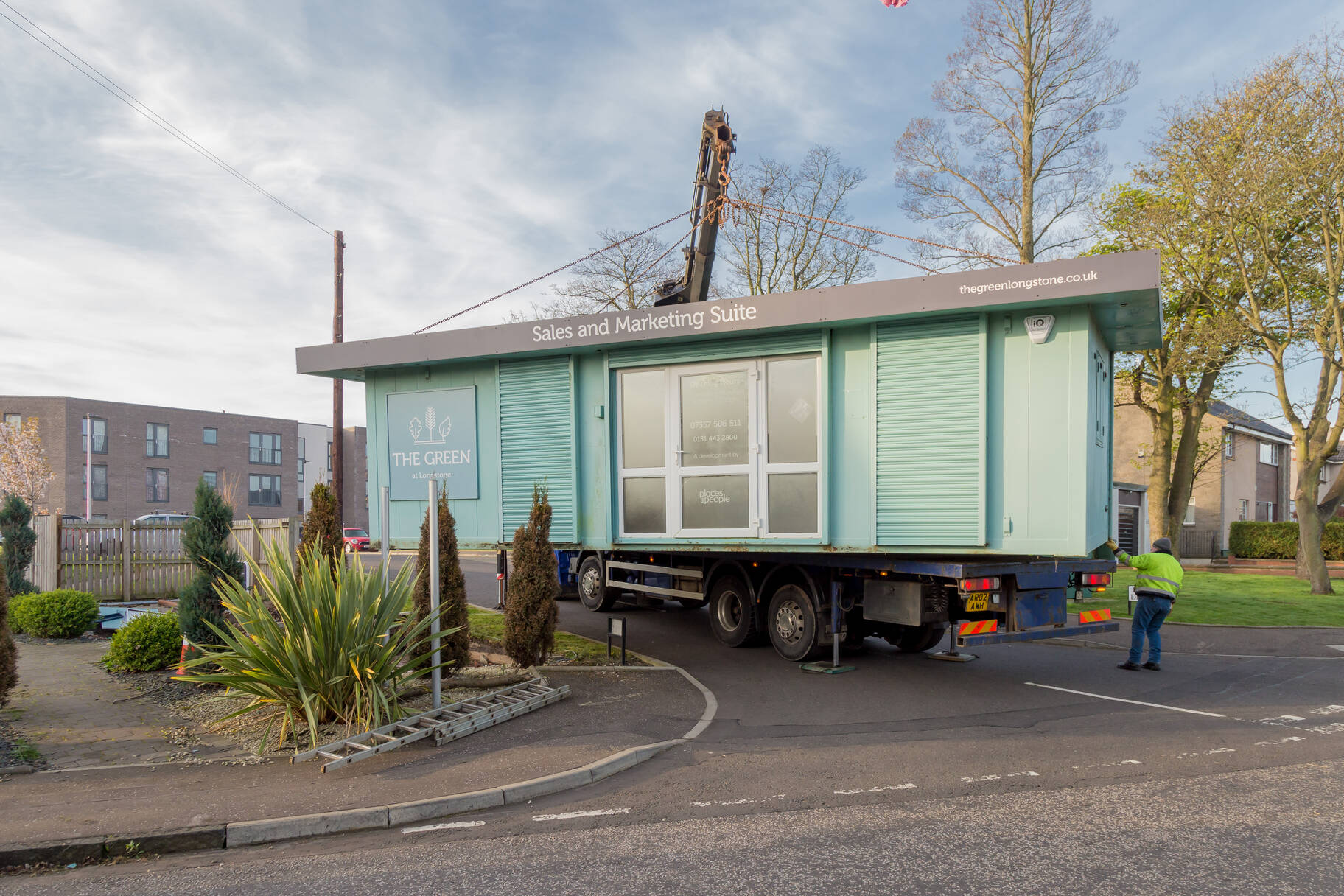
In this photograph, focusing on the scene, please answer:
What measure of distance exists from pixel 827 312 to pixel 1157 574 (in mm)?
5035

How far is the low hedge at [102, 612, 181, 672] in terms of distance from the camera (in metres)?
8.98

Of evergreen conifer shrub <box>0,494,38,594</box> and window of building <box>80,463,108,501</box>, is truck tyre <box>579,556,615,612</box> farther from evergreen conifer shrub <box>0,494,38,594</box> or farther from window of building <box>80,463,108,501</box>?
window of building <box>80,463,108,501</box>

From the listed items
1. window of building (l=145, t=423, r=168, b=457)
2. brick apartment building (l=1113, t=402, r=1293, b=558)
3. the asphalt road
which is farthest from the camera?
window of building (l=145, t=423, r=168, b=457)

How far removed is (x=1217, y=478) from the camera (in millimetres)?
33562

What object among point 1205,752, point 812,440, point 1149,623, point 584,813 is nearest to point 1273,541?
point 1149,623

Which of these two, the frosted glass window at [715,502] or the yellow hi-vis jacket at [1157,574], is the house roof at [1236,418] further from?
the frosted glass window at [715,502]

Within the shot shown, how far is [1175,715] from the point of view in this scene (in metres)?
Answer: 7.47

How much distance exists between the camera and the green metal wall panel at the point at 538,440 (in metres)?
9.95

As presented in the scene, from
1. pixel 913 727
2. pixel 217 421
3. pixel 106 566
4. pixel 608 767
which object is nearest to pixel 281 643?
pixel 608 767

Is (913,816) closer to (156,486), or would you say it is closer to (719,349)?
(719,349)

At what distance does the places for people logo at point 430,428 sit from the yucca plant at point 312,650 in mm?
3811

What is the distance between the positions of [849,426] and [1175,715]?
153 inches

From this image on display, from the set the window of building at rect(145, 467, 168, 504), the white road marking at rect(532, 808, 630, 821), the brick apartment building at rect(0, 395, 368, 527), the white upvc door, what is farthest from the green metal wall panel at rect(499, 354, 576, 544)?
the window of building at rect(145, 467, 168, 504)

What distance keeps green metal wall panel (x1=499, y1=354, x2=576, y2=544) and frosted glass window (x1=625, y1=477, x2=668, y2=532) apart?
0.66m
